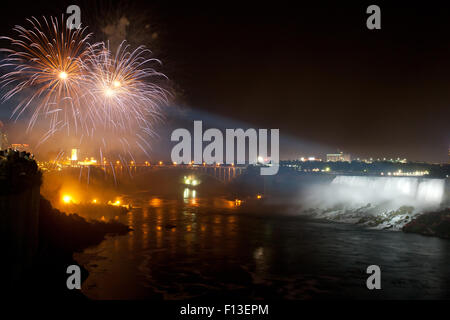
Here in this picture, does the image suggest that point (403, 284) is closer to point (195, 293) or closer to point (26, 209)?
point (195, 293)

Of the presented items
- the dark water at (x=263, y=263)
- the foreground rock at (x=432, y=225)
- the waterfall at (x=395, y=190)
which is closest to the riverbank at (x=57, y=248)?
the dark water at (x=263, y=263)

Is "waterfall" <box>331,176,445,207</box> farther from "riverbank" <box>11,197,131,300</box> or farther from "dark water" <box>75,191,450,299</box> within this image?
"riverbank" <box>11,197,131,300</box>

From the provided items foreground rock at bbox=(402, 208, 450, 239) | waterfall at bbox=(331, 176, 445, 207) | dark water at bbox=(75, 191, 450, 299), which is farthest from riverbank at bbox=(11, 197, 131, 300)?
waterfall at bbox=(331, 176, 445, 207)

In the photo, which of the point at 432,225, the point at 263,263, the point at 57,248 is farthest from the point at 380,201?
the point at 57,248

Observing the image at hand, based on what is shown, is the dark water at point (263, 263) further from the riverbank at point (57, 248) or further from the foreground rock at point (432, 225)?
the foreground rock at point (432, 225)
